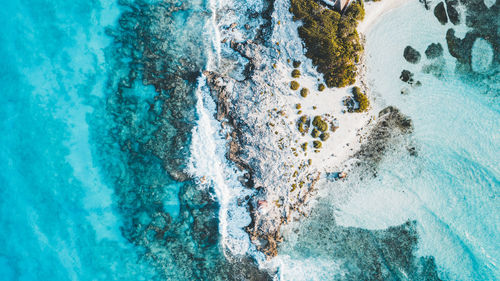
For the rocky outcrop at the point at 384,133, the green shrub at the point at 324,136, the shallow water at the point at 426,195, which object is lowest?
the shallow water at the point at 426,195

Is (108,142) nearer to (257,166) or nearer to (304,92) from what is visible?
(257,166)

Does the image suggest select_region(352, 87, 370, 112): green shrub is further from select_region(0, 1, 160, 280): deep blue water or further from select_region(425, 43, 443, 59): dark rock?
select_region(0, 1, 160, 280): deep blue water

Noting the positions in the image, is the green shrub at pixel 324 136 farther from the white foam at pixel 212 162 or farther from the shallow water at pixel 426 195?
the white foam at pixel 212 162

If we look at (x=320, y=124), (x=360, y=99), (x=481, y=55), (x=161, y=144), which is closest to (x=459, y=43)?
(x=481, y=55)

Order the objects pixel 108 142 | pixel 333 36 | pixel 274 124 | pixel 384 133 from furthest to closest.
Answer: pixel 108 142
pixel 384 133
pixel 274 124
pixel 333 36

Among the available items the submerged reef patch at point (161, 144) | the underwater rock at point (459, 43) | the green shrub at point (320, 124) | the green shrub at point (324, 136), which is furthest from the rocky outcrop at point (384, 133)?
the submerged reef patch at point (161, 144)

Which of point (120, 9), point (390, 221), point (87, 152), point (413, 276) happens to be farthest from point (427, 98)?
point (87, 152)

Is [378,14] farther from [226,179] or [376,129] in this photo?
[226,179]
